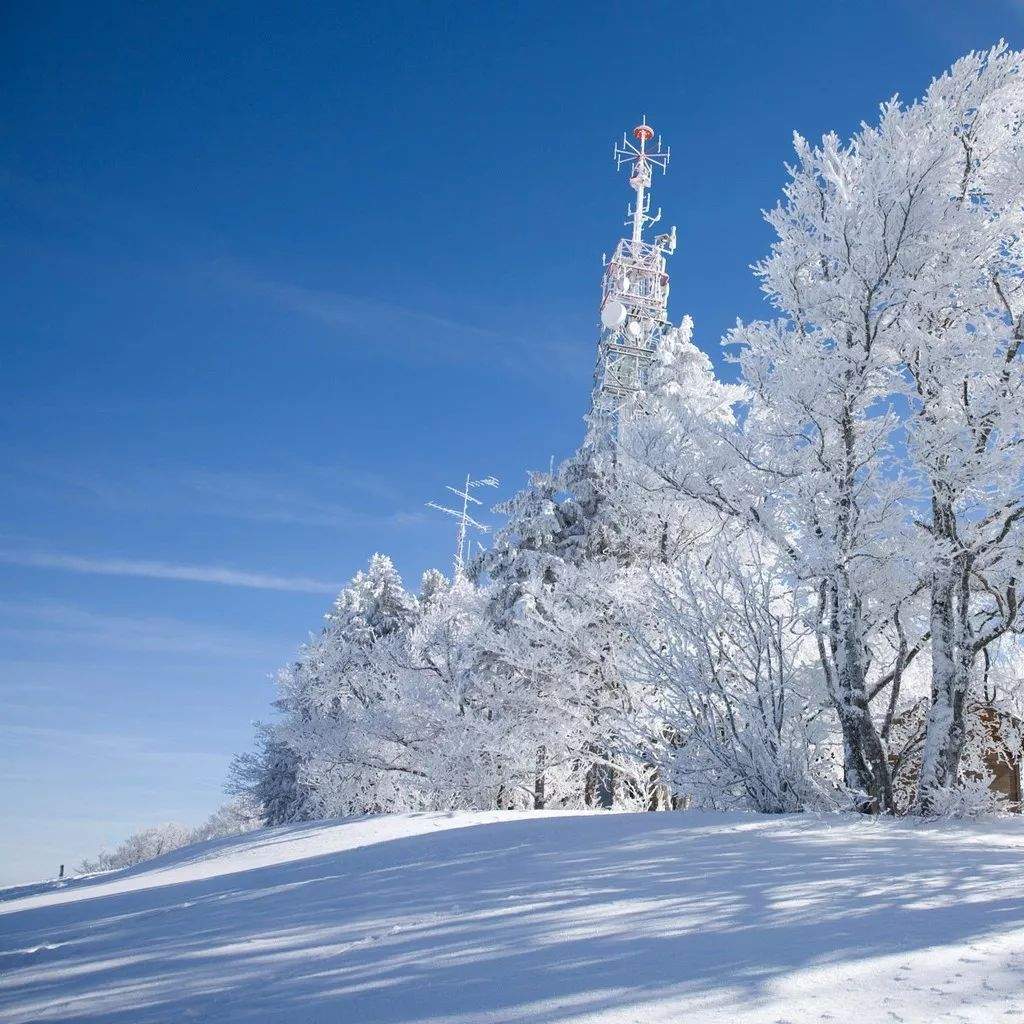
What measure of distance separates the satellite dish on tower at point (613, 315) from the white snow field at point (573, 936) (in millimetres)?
20886

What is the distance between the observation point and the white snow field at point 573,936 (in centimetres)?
286

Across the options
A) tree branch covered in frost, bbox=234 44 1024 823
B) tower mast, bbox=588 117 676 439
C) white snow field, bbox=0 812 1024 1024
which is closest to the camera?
white snow field, bbox=0 812 1024 1024

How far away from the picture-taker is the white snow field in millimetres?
2861

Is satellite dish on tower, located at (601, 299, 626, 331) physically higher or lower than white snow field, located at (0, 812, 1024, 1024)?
higher

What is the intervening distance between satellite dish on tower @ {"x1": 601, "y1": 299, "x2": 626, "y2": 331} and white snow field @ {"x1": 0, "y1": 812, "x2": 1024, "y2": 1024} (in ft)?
68.5

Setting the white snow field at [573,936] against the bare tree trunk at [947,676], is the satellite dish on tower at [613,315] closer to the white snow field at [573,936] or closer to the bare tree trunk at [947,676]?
the bare tree trunk at [947,676]

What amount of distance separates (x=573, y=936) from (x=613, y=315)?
23.7 metres

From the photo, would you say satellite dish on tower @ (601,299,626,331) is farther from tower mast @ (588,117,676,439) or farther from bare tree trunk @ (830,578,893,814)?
bare tree trunk @ (830,578,893,814)

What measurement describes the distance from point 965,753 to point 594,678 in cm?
729

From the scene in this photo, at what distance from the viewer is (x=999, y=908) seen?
391 centimetres

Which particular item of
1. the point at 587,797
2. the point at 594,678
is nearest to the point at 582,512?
the point at 594,678

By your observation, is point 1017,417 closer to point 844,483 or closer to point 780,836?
point 844,483

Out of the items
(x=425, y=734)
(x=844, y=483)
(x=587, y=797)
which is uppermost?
(x=844, y=483)

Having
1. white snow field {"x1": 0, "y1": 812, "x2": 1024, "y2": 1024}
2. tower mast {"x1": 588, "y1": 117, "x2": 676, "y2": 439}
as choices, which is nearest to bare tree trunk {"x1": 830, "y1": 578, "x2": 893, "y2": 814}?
white snow field {"x1": 0, "y1": 812, "x2": 1024, "y2": 1024}
